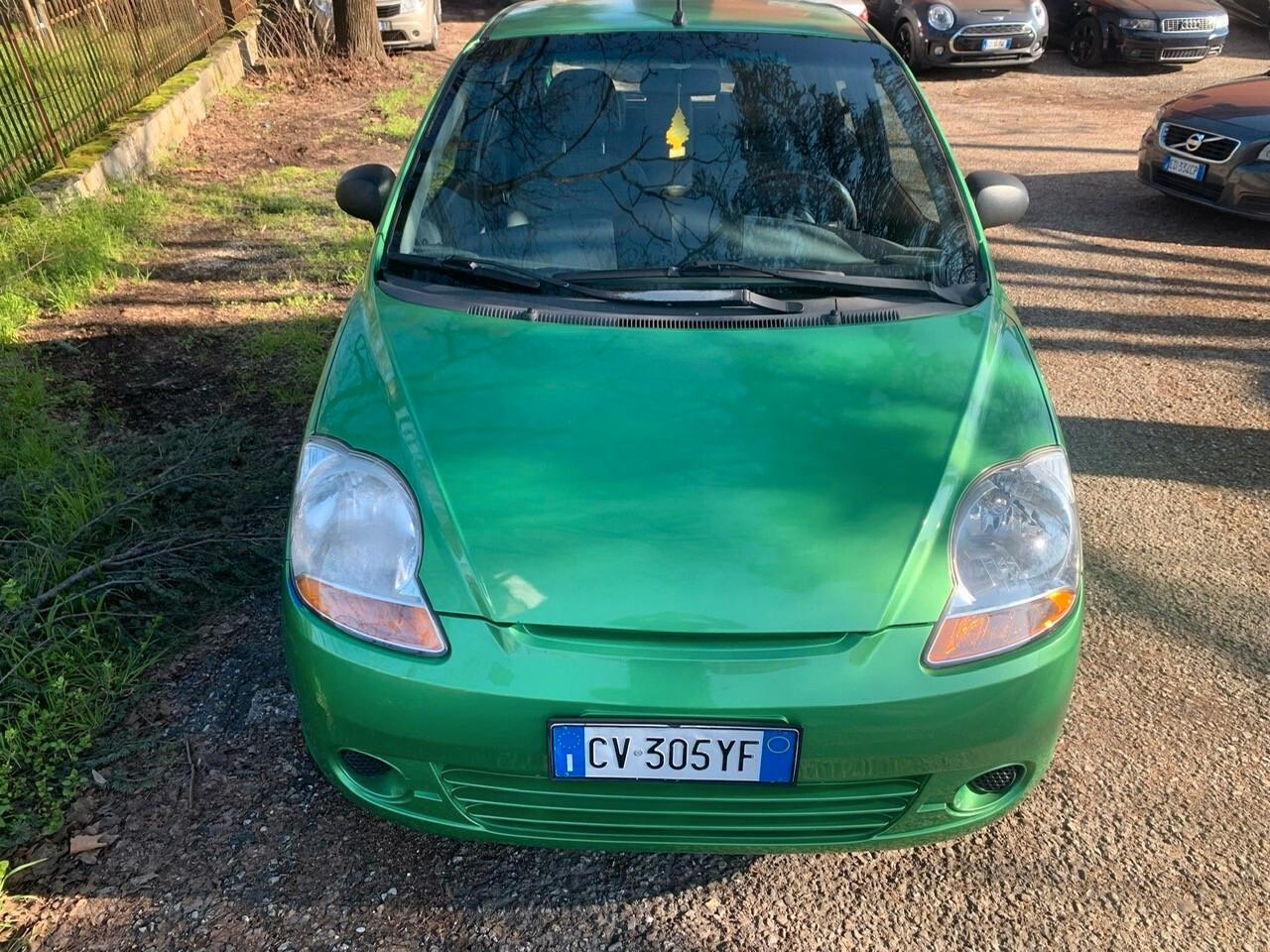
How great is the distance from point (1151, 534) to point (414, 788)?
2652mm

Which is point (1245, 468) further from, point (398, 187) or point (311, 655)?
point (311, 655)

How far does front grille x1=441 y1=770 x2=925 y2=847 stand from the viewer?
166 centimetres

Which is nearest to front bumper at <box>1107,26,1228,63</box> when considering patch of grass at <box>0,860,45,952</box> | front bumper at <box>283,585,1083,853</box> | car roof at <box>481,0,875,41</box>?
car roof at <box>481,0,875,41</box>

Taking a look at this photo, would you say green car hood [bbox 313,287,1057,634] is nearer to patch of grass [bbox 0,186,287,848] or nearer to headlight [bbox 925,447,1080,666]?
headlight [bbox 925,447,1080,666]

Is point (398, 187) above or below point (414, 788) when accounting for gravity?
above

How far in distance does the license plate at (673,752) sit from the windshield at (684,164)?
3.92ft

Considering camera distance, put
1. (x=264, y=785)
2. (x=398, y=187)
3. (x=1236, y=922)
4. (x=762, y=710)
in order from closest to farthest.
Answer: (x=762, y=710) < (x=1236, y=922) < (x=264, y=785) < (x=398, y=187)

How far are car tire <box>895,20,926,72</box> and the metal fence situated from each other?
7593 millimetres

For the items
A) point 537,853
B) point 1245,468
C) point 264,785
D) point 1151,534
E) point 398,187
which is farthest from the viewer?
point 1245,468

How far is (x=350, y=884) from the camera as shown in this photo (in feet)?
6.50

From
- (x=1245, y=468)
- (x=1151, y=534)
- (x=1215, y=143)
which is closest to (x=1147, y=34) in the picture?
(x=1215, y=143)

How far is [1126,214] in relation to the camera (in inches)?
253

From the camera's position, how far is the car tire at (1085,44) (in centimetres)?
1081

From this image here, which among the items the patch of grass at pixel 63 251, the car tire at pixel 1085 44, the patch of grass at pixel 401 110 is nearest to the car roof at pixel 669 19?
the patch of grass at pixel 63 251
